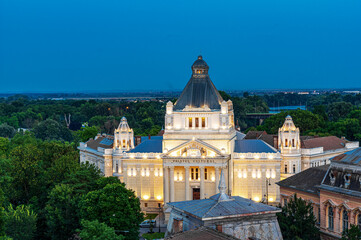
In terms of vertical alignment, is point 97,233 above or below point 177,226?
below

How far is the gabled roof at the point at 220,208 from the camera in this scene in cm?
4776

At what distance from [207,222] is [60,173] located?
45775 millimetres

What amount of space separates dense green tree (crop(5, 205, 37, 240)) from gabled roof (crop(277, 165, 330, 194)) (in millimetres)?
31797

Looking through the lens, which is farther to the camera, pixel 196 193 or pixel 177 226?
pixel 196 193

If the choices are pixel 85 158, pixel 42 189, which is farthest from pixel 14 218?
pixel 85 158

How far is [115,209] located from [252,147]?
1305 inches

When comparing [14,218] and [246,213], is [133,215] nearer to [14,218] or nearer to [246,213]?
[14,218]

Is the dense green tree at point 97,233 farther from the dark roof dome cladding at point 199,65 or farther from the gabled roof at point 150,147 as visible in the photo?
the dark roof dome cladding at point 199,65

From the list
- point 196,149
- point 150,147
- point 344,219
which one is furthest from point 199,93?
point 344,219

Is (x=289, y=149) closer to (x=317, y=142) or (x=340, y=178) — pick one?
(x=317, y=142)

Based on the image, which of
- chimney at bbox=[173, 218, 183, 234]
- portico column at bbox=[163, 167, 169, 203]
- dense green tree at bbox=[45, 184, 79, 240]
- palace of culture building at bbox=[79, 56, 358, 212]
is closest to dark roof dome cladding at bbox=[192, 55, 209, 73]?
palace of culture building at bbox=[79, 56, 358, 212]

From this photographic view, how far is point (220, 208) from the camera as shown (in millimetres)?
48812

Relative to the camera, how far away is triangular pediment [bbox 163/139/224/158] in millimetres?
89062

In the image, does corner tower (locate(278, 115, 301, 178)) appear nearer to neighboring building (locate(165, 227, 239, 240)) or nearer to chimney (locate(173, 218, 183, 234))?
chimney (locate(173, 218, 183, 234))
